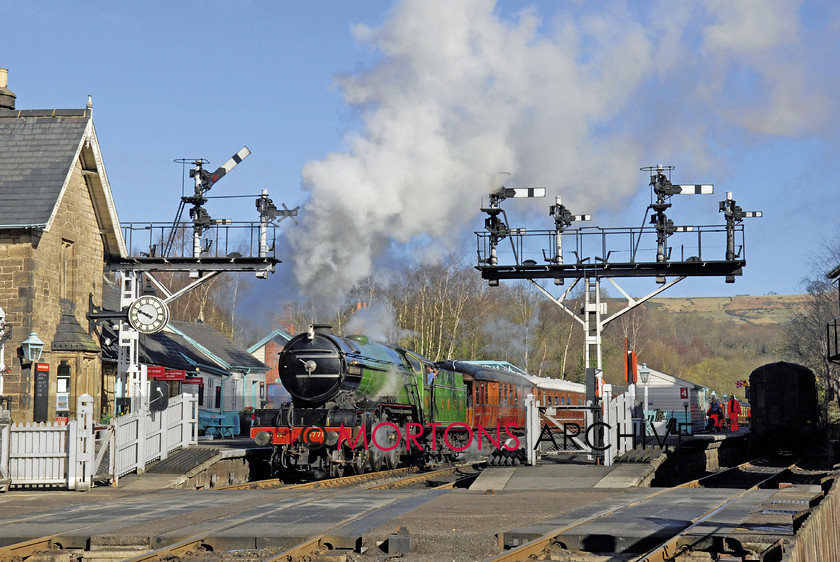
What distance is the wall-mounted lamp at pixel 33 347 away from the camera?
22864 mm

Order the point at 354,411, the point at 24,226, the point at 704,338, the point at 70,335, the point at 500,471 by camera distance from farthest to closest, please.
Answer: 1. the point at 704,338
2. the point at 70,335
3. the point at 24,226
4. the point at 354,411
5. the point at 500,471

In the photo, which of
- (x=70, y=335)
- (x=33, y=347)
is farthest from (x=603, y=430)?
(x=70, y=335)

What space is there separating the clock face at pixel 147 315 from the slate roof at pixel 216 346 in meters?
16.1

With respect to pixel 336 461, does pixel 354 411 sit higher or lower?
higher

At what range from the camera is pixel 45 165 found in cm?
2552

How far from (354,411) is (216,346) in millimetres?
24713

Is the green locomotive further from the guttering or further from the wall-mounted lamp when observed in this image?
the guttering

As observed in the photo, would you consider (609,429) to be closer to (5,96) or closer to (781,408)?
(781,408)

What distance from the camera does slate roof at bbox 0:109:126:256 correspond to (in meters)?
24.3

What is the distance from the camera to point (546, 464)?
18688 millimetres

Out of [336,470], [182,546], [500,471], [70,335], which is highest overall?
[70,335]

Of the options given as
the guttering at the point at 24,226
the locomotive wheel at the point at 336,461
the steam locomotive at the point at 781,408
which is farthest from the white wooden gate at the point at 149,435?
the steam locomotive at the point at 781,408

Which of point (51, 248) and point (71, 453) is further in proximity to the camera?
point (51, 248)

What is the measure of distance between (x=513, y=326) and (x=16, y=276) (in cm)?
4846
